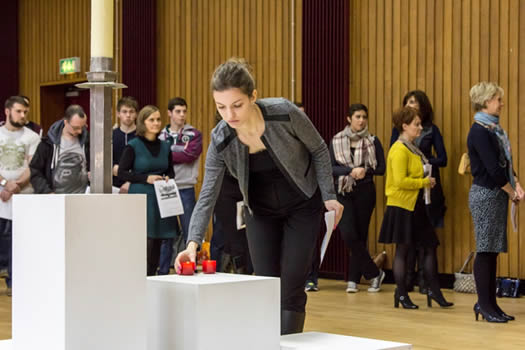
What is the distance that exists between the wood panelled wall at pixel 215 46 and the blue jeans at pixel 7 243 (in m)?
2.28

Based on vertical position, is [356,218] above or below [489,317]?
above

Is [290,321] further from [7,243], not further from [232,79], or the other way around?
[7,243]

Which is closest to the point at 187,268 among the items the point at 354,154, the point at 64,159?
the point at 64,159

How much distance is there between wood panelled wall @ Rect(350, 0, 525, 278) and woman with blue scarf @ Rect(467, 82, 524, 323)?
1461 mm

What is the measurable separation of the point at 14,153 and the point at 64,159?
0.54 metres

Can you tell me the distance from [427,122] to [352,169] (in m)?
0.70

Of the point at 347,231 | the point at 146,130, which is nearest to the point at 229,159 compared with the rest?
the point at 146,130

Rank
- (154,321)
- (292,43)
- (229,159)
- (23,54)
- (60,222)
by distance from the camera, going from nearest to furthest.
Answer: (60,222)
(154,321)
(229,159)
(292,43)
(23,54)

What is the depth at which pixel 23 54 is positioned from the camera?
1078 cm

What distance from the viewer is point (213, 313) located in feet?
8.15

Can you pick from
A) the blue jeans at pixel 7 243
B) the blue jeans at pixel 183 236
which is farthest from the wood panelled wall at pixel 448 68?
the blue jeans at pixel 7 243

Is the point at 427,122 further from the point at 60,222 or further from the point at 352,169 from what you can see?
the point at 60,222

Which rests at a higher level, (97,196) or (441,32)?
(441,32)

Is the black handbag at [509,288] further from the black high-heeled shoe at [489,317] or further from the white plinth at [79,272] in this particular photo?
the white plinth at [79,272]
